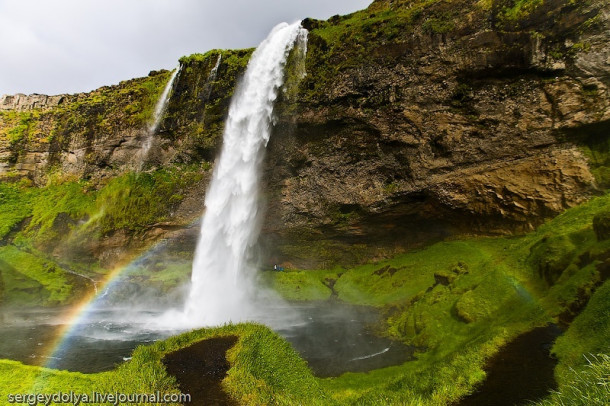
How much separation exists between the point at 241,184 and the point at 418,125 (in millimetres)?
15659

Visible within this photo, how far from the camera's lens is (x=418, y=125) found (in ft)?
85.8

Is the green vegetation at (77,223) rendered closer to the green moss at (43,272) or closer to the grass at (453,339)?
the green moss at (43,272)

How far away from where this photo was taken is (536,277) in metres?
14.5

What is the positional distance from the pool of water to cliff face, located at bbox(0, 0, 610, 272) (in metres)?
9.13

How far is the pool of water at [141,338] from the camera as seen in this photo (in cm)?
1485

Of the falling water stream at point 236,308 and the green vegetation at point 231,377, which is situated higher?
the falling water stream at point 236,308

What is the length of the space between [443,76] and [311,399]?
23691 mm

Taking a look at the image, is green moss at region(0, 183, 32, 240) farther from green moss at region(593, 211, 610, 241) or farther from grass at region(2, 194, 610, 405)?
green moss at region(593, 211, 610, 241)

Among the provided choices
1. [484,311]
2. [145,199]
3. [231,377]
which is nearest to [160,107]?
[145,199]

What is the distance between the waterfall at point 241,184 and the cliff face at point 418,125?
160cm

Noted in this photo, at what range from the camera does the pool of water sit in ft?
48.7

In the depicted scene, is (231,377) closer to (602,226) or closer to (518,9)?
(602,226)

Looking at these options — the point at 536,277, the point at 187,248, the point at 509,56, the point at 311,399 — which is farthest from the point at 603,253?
the point at 187,248

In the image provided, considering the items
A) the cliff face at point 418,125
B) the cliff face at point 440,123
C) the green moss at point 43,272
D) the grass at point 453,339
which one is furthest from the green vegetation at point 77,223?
the grass at point 453,339
